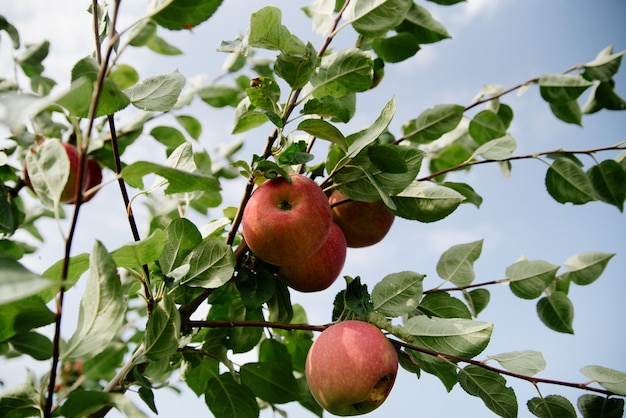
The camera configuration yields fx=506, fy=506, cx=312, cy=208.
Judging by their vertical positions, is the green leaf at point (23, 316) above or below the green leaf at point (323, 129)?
below

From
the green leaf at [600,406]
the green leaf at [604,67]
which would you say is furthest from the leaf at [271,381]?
the green leaf at [604,67]

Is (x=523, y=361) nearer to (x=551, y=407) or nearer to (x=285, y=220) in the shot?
(x=551, y=407)

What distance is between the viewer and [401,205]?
106cm

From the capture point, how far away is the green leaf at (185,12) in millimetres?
692

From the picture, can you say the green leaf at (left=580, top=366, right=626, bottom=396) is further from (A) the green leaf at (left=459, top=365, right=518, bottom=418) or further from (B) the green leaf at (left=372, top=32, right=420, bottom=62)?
(B) the green leaf at (left=372, top=32, right=420, bottom=62)

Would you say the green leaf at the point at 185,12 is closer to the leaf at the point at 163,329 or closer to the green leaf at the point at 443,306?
the leaf at the point at 163,329

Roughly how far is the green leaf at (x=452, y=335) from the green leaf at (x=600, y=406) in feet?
1.03

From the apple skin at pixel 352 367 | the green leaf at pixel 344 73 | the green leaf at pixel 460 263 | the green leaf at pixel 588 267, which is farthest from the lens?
the green leaf at pixel 588 267

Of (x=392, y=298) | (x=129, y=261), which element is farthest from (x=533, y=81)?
(x=129, y=261)

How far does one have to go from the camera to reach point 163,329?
0.80 metres

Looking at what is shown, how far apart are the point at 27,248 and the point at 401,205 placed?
1362 mm

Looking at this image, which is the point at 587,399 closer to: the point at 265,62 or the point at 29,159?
the point at 29,159

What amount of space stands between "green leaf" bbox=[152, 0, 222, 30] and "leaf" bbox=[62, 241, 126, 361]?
0.34m

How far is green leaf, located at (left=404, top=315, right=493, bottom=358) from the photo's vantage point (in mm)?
854
